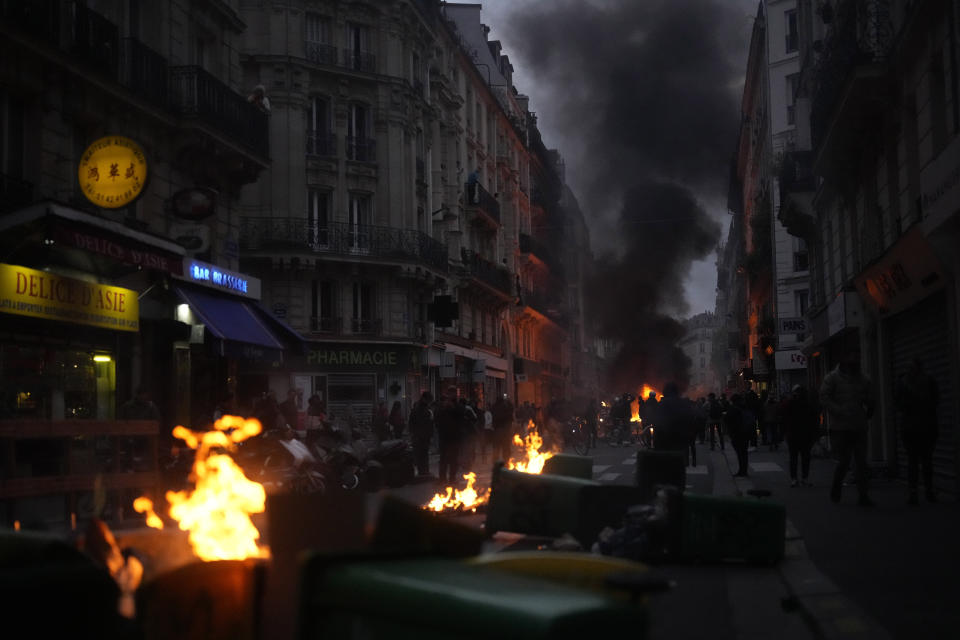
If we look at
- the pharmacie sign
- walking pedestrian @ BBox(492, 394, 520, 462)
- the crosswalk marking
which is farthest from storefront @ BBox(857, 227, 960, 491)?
the pharmacie sign

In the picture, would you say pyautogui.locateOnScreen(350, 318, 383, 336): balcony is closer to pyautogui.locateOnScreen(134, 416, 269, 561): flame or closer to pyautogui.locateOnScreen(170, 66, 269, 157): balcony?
pyautogui.locateOnScreen(170, 66, 269, 157): balcony

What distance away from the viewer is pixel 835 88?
18047 mm

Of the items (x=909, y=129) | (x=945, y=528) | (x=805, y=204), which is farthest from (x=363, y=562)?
(x=805, y=204)

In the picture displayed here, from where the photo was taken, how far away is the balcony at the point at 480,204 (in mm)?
46894

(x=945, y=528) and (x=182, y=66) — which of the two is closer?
(x=945, y=528)

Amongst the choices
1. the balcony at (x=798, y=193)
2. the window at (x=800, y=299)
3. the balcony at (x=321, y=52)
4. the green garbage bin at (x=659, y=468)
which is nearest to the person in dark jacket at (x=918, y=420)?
the green garbage bin at (x=659, y=468)

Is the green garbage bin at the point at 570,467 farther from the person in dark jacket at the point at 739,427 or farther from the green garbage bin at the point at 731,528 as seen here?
the person in dark jacket at the point at 739,427

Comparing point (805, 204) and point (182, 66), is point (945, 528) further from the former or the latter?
point (805, 204)

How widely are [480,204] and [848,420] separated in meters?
35.3

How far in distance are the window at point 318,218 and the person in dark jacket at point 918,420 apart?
25.6 m

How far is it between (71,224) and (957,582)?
466 inches

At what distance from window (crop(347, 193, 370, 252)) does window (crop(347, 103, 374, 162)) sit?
1374 mm

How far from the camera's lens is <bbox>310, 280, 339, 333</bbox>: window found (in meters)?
36.4

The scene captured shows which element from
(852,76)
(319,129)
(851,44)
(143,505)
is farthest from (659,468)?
(319,129)
